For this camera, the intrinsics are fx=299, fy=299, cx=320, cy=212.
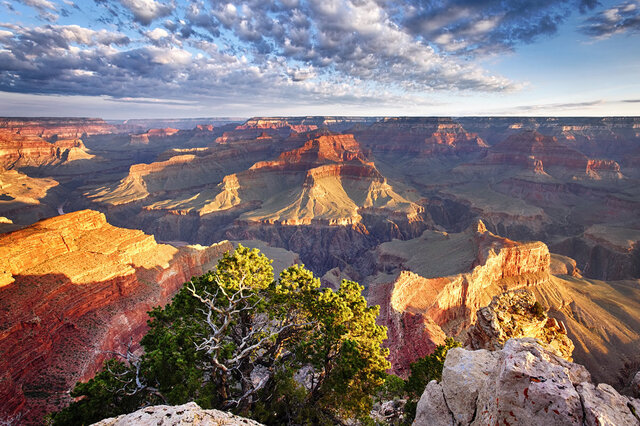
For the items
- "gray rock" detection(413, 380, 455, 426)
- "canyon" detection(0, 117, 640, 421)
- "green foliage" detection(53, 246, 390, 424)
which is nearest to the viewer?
"gray rock" detection(413, 380, 455, 426)

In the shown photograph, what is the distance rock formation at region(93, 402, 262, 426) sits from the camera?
914cm

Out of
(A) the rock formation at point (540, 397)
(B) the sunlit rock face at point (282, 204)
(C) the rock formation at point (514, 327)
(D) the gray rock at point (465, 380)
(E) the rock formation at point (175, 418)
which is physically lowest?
(B) the sunlit rock face at point (282, 204)

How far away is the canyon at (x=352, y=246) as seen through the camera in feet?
115

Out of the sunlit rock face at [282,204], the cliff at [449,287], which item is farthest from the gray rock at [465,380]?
the sunlit rock face at [282,204]

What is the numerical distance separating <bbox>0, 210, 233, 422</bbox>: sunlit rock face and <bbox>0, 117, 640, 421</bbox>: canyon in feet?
0.59

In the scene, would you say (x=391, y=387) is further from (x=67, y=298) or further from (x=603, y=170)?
(x=603, y=170)

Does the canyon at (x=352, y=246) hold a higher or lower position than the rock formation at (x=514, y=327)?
lower

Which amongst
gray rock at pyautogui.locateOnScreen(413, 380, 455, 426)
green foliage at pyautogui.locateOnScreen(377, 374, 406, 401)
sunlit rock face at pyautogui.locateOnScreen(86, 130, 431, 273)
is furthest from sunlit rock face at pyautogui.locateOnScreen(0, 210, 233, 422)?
sunlit rock face at pyautogui.locateOnScreen(86, 130, 431, 273)

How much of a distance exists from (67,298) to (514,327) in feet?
161

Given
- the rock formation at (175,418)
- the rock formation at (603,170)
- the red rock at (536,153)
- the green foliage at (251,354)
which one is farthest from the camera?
the red rock at (536,153)

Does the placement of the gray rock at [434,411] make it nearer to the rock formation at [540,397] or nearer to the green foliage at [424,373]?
the rock formation at [540,397]

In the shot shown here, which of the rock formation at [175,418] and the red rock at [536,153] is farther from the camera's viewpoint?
the red rock at [536,153]

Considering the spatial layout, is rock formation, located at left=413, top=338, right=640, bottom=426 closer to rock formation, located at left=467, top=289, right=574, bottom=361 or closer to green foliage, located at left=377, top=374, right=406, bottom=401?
green foliage, located at left=377, top=374, right=406, bottom=401

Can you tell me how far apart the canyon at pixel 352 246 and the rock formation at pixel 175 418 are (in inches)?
850
